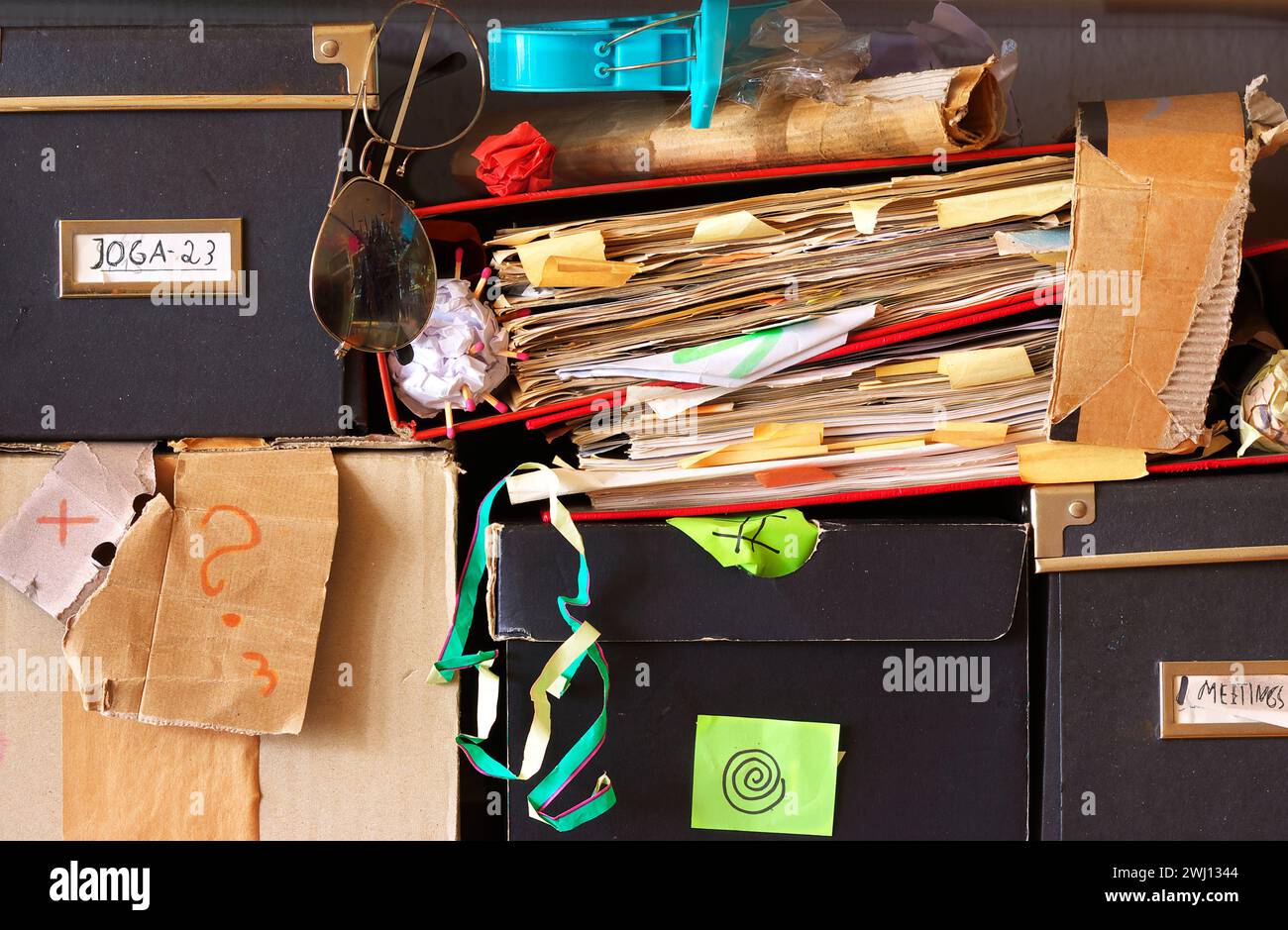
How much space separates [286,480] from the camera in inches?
32.8

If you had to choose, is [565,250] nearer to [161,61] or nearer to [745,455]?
[745,455]

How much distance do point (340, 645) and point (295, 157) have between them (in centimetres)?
39

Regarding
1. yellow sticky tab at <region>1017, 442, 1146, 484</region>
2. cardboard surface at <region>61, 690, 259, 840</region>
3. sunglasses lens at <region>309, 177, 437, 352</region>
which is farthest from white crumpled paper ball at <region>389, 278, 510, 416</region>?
yellow sticky tab at <region>1017, 442, 1146, 484</region>

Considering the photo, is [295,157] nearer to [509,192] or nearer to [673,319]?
[509,192]

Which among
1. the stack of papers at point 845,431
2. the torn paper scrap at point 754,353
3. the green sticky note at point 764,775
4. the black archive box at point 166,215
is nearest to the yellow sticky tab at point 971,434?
the stack of papers at point 845,431

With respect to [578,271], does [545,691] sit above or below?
below

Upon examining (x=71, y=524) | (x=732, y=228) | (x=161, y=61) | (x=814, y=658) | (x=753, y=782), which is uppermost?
(x=161, y=61)

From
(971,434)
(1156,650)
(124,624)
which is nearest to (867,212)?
(971,434)

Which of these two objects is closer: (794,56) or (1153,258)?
(1153,258)

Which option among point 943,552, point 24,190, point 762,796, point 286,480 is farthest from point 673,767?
point 24,190

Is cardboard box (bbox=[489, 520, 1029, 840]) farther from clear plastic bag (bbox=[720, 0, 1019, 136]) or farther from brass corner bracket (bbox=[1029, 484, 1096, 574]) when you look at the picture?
clear plastic bag (bbox=[720, 0, 1019, 136])

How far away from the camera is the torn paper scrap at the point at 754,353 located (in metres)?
0.81

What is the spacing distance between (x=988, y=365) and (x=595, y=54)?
0.41 m

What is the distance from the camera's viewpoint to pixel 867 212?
788mm
